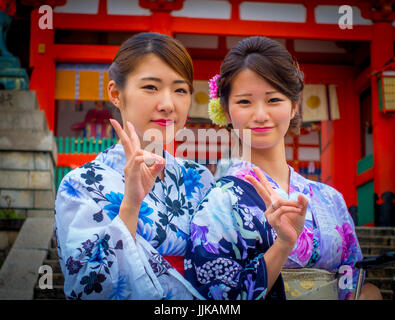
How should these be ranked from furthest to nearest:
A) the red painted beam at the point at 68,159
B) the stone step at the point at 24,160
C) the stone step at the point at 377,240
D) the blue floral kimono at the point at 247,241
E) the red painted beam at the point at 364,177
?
the red painted beam at the point at 364,177, the red painted beam at the point at 68,159, the stone step at the point at 24,160, the stone step at the point at 377,240, the blue floral kimono at the point at 247,241

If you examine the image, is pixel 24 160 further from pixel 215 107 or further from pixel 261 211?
pixel 261 211

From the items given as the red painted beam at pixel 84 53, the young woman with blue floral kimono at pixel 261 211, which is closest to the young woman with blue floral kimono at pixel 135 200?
the young woman with blue floral kimono at pixel 261 211

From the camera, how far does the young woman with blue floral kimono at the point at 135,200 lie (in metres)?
1.86

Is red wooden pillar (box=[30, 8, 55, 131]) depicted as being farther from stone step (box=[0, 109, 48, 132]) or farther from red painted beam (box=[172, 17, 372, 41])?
red painted beam (box=[172, 17, 372, 41])

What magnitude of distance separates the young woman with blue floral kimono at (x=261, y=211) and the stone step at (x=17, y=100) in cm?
522

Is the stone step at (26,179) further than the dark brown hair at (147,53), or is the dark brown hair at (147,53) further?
the stone step at (26,179)

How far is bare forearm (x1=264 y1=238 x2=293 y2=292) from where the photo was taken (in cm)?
190

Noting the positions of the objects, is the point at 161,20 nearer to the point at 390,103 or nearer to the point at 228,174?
the point at 390,103

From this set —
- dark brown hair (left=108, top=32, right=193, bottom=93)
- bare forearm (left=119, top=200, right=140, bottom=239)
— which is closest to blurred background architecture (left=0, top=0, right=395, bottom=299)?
dark brown hair (left=108, top=32, right=193, bottom=93)

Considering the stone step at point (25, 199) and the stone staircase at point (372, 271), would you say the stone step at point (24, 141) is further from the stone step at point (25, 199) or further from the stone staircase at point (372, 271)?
the stone staircase at point (372, 271)

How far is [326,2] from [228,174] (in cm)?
688

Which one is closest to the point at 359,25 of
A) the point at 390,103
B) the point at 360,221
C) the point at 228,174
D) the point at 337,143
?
the point at 390,103
